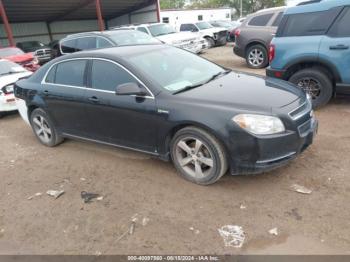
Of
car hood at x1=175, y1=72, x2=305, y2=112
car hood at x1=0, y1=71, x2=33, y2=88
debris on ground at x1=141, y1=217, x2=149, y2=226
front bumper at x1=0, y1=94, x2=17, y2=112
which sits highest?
car hood at x1=175, y1=72, x2=305, y2=112

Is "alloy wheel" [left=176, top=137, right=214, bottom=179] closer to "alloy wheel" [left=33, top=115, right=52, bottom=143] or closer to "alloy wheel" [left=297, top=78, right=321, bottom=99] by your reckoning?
"alloy wheel" [left=33, top=115, right=52, bottom=143]

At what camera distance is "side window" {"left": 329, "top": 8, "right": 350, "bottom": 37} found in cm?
526

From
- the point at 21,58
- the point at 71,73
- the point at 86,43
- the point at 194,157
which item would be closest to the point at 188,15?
the point at 21,58

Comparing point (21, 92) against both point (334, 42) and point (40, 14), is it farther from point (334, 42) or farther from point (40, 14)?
point (40, 14)

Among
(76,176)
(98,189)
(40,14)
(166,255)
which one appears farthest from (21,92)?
(40,14)

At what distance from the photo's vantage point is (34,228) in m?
3.41

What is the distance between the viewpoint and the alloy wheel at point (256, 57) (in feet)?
33.5

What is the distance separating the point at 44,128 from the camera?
5496mm

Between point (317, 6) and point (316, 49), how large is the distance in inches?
29.4

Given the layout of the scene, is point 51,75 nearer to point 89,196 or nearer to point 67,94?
point 67,94

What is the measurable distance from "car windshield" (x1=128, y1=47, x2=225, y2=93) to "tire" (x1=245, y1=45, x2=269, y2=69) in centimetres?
595

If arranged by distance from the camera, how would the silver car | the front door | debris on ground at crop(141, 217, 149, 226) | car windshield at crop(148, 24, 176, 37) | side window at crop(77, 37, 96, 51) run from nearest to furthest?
debris on ground at crop(141, 217, 149, 226) < the front door < the silver car < side window at crop(77, 37, 96, 51) < car windshield at crop(148, 24, 176, 37)

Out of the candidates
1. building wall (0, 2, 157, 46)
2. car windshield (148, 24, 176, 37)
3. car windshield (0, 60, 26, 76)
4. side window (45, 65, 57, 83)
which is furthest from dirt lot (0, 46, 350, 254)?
building wall (0, 2, 157, 46)

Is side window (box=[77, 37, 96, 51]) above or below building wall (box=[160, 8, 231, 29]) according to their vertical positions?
above
